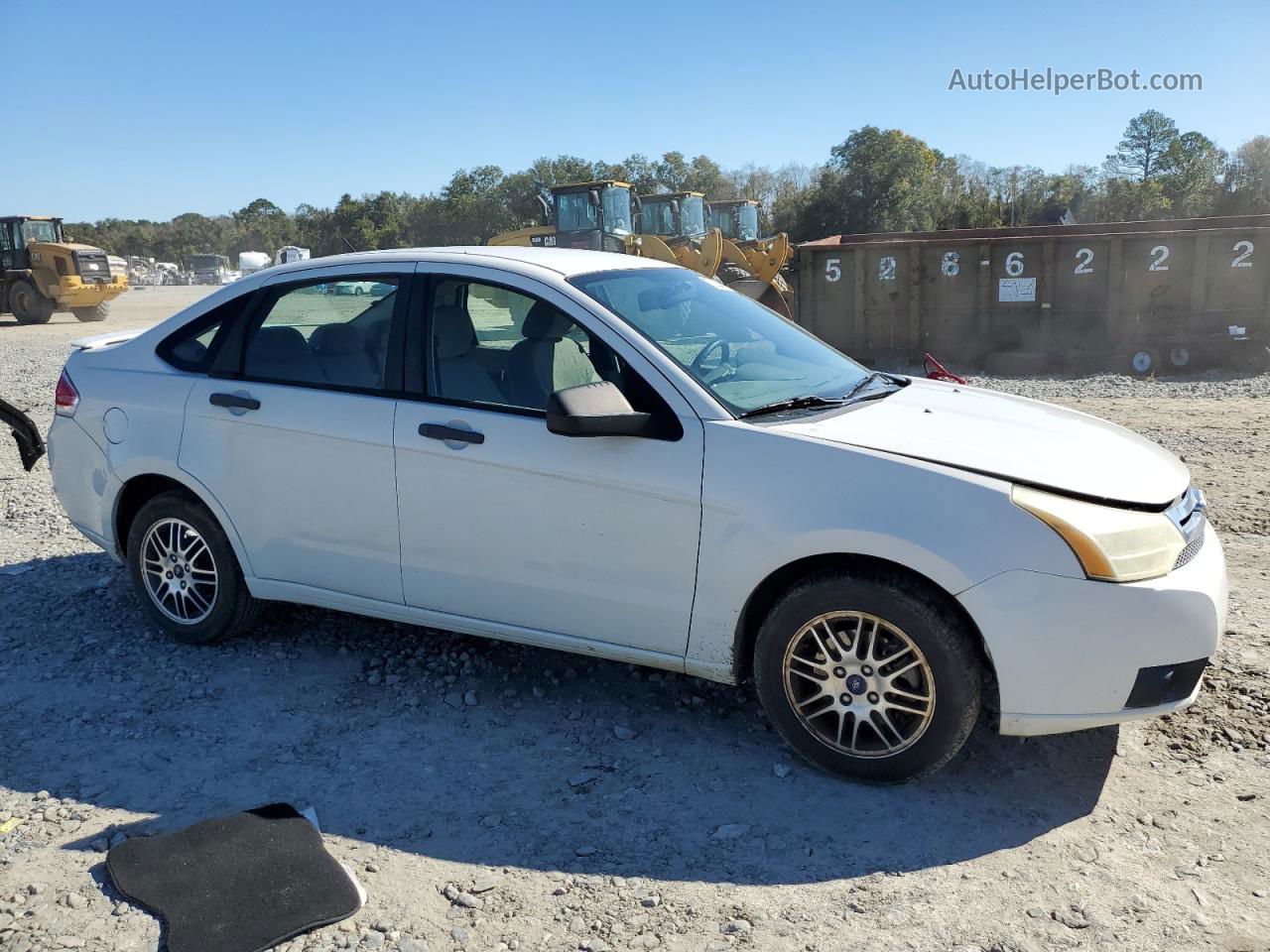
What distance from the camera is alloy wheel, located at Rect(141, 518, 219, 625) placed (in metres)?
4.77

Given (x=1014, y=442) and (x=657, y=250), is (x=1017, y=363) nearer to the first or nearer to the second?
(x=657, y=250)

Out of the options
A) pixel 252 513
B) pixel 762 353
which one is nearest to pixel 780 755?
pixel 762 353

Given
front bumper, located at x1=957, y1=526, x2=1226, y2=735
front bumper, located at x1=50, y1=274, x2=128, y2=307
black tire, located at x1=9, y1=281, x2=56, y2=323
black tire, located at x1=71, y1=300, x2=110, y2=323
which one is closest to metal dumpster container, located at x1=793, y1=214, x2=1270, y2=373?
front bumper, located at x1=957, y1=526, x2=1226, y2=735

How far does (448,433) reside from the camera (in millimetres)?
4027

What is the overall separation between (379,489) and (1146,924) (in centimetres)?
301

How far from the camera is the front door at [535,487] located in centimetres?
369

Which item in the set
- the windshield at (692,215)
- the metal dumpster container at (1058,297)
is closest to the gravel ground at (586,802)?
the metal dumpster container at (1058,297)

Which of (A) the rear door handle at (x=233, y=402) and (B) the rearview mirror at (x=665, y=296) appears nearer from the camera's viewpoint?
(B) the rearview mirror at (x=665, y=296)

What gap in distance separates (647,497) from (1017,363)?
42.4ft

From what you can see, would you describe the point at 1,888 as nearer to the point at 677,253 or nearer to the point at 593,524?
the point at 593,524

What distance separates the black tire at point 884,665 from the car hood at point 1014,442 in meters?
0.47

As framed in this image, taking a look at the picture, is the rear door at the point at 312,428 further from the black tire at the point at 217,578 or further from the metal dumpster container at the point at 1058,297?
the metal dumpster container at the point at 1058,297

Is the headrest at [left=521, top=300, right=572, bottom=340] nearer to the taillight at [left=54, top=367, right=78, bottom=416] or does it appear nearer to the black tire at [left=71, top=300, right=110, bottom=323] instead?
the taillight at [left=54, top=367, right=78, bottom=416]

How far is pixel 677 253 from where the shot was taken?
19.8 metres
